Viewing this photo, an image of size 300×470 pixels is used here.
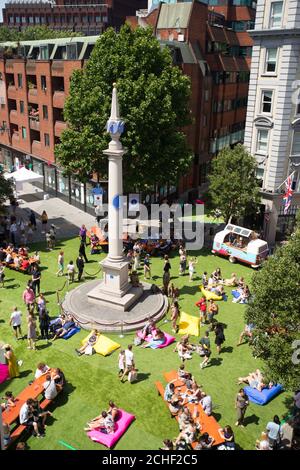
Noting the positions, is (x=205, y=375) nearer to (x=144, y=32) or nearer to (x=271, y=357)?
(x=271, y=357)

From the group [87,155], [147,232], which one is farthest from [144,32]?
[147,232]

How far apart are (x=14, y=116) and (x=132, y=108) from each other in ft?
91.4

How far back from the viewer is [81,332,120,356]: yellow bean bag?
1930cm

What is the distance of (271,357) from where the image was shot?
13453 millimetres

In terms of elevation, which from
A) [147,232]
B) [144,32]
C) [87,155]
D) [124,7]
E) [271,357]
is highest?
[124,7]

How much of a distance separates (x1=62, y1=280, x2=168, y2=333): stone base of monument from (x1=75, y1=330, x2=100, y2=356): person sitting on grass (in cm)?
111

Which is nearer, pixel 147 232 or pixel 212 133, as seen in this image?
pixel 147 232

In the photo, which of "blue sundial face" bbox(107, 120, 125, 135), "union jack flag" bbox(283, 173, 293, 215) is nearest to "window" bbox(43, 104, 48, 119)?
"blue sundial face" bbox(107, 120, 125, 135)

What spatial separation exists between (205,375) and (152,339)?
3177 millimetres

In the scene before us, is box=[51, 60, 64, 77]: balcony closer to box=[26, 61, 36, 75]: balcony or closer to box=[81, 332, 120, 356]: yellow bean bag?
box=[26, 61, 36, 75]: balcony

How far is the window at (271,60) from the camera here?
30631 mm

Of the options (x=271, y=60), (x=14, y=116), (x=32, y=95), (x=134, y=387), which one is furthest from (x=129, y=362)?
(x=14, y=116)

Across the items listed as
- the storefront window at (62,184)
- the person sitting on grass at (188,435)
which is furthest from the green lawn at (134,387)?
the storefront window at (62,184)

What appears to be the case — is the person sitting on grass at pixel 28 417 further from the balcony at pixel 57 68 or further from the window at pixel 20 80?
the window at pixel 20 80
